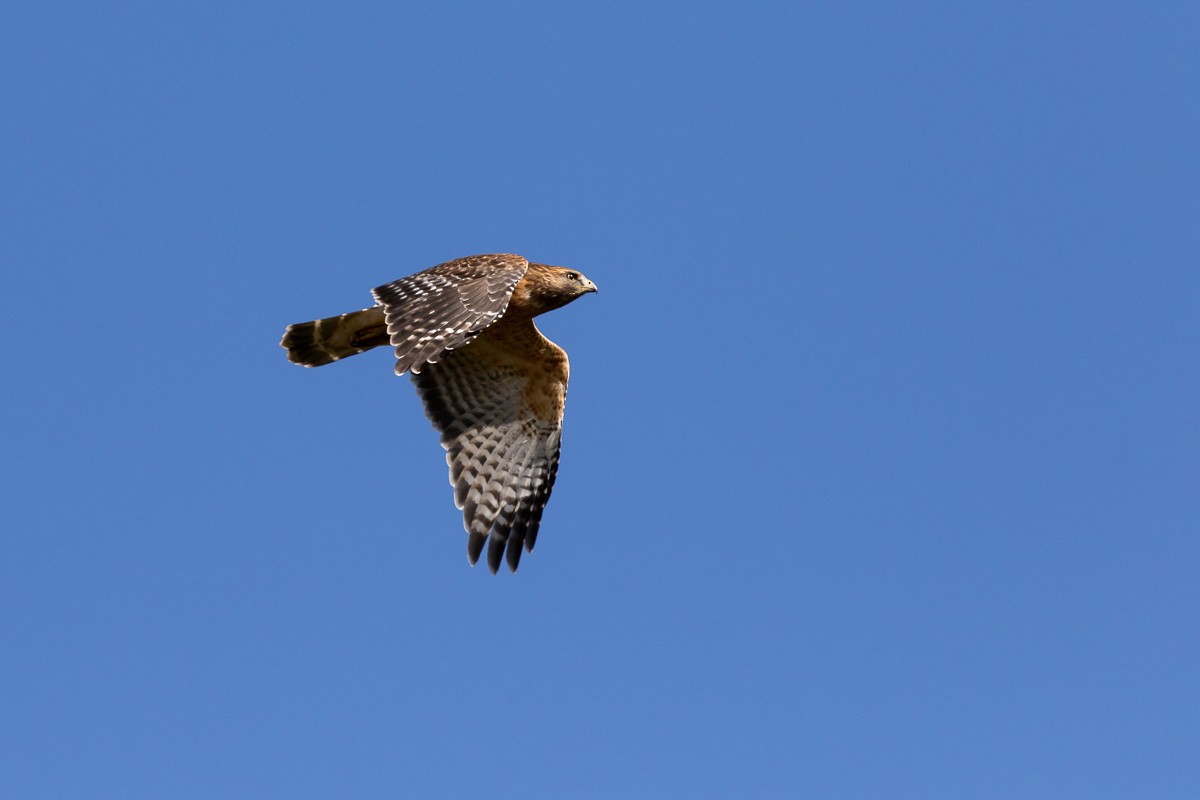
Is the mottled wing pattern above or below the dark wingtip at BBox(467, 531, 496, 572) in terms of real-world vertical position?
above

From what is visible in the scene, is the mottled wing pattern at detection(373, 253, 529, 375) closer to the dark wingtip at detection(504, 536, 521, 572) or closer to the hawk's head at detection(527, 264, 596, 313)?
the hawk's head at detection(527, 264, 596, 313)

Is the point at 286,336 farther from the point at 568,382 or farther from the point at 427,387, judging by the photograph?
the point at 568,382

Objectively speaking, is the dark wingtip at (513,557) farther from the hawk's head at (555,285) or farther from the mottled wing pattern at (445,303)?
the mottled wing pattern at (445,303)

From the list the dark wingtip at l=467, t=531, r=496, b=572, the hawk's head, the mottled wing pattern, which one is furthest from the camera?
the dark wingtip at l=467, t=531, r=496, b=572

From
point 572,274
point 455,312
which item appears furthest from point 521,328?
point 455,312

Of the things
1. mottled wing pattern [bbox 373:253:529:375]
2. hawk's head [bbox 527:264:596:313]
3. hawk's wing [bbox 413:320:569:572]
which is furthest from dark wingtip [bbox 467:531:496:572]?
mottled wing pattern [bbox 373:253:529:375]

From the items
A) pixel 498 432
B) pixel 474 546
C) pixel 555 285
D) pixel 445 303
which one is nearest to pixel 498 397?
pixel 498 432

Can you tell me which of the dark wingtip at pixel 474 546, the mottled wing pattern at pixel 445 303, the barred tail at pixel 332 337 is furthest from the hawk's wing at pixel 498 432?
the mottled wing pattern at pixel 445 303

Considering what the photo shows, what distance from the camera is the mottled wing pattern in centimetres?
1064

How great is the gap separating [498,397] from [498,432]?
0.31m

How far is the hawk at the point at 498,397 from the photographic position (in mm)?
12133

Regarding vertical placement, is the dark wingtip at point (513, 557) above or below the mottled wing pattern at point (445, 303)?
below

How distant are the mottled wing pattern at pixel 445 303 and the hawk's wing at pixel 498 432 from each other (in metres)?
1.39

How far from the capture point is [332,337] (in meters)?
12.3
